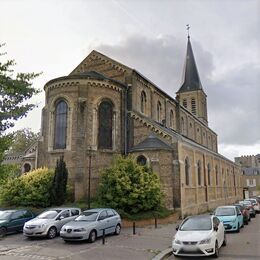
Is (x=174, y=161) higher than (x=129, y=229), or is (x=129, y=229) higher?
(x=174, y=161)

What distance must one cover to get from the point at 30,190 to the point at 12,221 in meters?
5.89

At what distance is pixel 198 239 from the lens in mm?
11422

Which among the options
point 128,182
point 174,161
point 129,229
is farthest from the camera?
point 174,161

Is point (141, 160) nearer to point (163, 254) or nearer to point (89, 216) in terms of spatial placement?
point (89, 216)

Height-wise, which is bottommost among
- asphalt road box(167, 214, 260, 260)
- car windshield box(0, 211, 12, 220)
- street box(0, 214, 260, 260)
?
street box(0, 214, 260, 260)

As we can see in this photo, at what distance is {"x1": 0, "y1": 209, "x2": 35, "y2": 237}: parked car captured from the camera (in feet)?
Result: 57.5

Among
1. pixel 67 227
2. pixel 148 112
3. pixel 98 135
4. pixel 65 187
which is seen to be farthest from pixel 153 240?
pixel 148 112

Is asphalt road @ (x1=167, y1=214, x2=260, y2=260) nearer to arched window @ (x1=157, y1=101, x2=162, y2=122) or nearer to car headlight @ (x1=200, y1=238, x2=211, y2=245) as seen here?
car headlight @ (x1=200, y1=238, x2=211, y2=245)

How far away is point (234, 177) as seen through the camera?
54.3 m

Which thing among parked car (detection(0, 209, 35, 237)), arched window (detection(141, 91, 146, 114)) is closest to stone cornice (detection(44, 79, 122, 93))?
arched window (detection(141, 91, 146, 114))

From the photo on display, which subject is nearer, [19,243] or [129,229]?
[19,243]

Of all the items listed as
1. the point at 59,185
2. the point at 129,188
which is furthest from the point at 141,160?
the point at 59,185

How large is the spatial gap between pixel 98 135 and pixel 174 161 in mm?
6808

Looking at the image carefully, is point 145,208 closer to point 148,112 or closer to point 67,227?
point 67,227
